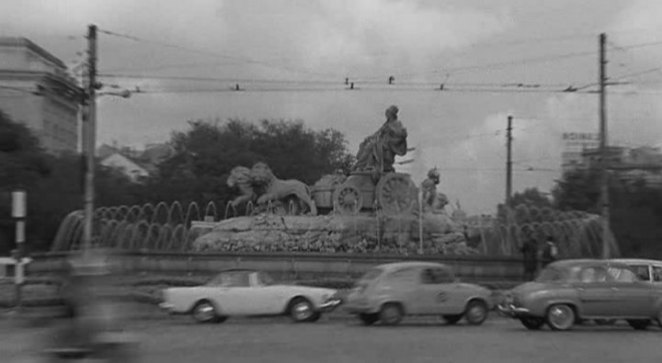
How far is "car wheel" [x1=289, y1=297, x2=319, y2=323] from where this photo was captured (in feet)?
85.6

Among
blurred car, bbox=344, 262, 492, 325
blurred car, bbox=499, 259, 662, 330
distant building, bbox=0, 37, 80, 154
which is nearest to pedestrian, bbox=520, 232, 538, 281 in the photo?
blurred car, bbox=344, 262, 492, 325

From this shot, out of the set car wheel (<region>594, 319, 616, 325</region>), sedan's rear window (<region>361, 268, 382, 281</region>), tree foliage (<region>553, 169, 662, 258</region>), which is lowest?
car wheel (<region>594, 319, 616, 325</region>)

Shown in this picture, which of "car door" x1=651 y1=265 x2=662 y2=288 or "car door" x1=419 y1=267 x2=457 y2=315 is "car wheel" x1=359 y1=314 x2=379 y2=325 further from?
"car door" x1=651 y1=265 x2=662 y2=288

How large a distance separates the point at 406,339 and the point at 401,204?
26820mm

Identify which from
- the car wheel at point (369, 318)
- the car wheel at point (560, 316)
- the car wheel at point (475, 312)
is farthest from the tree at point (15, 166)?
the car wheel at point (560, 316)

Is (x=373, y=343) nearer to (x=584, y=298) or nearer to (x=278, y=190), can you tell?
(x=584, y=298)

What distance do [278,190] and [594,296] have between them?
90.4 ft

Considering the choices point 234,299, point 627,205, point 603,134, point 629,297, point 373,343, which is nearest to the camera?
point 373,343

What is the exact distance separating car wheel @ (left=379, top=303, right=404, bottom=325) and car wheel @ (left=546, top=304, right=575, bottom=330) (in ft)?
11.5

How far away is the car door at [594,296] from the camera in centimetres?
2417

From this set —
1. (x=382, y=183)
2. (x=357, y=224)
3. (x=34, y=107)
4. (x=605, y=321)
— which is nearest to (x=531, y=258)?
(x=605, y=321)

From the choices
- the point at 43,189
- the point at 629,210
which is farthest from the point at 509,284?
the point at 43,189

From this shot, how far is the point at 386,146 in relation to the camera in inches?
1896

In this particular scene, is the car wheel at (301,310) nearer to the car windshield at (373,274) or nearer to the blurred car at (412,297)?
the blurred car at (412,297)
